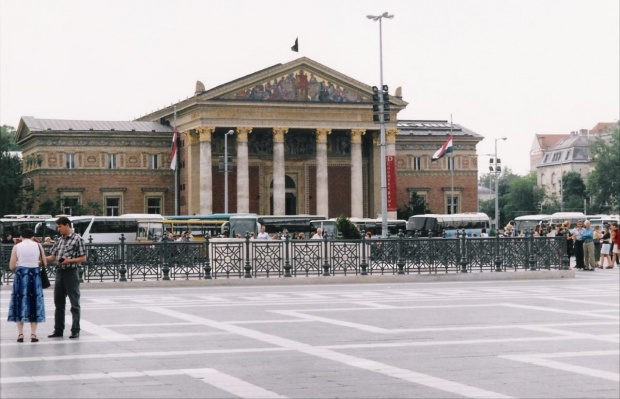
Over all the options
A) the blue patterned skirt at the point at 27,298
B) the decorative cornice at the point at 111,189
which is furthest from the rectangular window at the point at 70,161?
the blue patterned skirt at the point at 27,298

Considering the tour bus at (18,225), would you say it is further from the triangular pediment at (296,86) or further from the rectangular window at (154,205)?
the rectangular window at (154,205)

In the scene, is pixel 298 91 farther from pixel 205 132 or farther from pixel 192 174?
pixel 192 174

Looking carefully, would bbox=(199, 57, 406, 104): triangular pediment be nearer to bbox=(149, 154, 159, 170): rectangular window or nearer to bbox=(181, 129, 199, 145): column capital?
bbox=(181, 129, 199, 145): column capital

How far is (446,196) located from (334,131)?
1384 cm

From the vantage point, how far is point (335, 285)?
2898 centimetres

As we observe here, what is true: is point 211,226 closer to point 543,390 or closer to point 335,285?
point 335,285

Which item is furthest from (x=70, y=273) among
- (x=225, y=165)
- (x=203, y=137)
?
(x=203, y=137)

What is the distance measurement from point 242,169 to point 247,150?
219cm

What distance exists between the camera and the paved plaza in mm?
10305

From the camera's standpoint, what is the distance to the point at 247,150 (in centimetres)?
7825

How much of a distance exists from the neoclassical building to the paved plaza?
5492 centimetres

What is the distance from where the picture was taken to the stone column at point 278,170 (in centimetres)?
7731

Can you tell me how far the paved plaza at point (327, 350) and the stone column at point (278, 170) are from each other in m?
54.6

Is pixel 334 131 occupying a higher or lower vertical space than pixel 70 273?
higher
